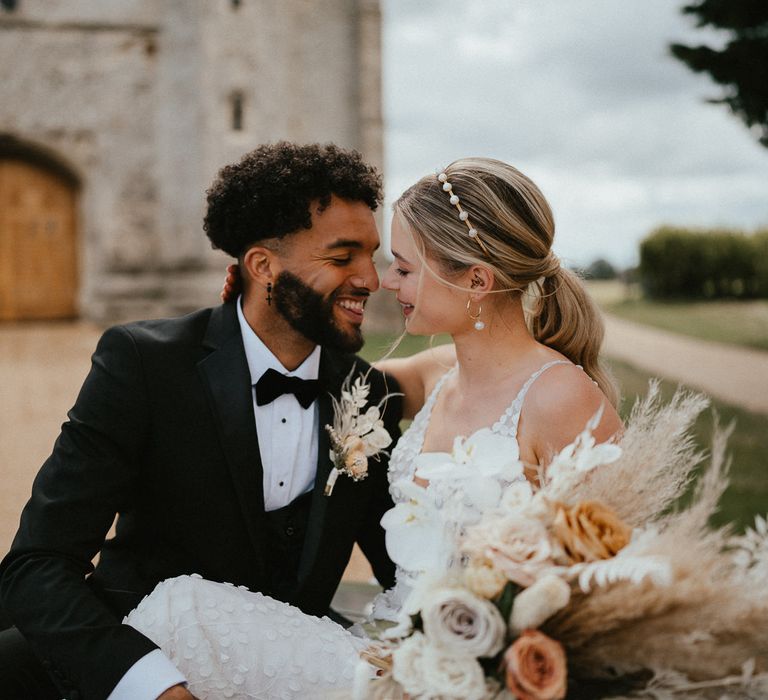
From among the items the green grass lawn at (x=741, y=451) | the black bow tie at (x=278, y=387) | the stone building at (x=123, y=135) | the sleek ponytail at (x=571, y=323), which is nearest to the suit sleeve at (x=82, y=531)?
the black bow tie at (x=278, y=387)

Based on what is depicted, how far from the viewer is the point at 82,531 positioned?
2.60m

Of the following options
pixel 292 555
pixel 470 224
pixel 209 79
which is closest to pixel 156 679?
pixel 292 555

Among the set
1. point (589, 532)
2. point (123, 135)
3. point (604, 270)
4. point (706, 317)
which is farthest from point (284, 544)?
point (604, 270)

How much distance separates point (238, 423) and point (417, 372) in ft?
3.03

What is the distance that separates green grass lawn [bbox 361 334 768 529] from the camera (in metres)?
6.34

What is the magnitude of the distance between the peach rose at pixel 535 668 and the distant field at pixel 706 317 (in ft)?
49.7

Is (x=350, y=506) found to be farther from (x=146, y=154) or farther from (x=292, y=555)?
(x=146, y=154)

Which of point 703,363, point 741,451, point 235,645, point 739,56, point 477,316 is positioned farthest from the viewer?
point 703,363

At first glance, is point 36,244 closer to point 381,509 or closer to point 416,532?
point 381,509

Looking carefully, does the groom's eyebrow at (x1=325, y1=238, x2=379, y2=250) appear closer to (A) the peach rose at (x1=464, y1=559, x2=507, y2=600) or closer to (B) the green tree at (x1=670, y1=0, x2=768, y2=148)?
(A) the peach rose at (x1=464, y1=559, x2=507, y2=600)

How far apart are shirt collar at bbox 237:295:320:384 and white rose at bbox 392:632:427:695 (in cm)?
154

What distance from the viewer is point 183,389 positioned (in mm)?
2854

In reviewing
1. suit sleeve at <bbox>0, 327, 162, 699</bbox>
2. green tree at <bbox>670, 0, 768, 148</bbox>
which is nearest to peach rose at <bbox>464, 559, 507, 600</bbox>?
suit sleeve at <bbox>0, 327, 162, 699</bbox>

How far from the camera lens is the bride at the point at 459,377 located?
2547 millimetres
